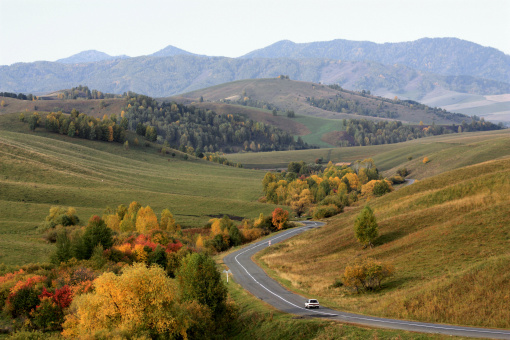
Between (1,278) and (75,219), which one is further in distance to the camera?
(75,219)

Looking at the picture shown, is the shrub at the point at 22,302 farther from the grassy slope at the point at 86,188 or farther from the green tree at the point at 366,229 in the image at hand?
the green tree at the point at 366,229

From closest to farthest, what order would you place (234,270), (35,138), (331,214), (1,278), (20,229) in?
(1,278) < (234,270) < (20,229) < (331,214) < (35,138)

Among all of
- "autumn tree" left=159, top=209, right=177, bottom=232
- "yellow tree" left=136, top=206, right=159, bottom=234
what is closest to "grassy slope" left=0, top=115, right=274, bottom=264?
"autumn tree" left=159, top=209, right=177, bottom=232

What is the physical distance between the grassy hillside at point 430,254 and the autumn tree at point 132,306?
15.6 metres

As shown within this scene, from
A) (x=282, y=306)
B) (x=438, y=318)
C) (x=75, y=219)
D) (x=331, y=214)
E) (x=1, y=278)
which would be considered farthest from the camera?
(x=331, y=214)

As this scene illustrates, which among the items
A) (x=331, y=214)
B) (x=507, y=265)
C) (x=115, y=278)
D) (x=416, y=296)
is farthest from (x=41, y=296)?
(x=331, y=214)

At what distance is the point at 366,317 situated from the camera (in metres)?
36.0

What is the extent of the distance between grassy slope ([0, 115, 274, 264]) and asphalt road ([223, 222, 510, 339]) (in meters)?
30.1

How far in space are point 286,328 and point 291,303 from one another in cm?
678

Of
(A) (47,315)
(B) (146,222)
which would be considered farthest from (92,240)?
(B) (146,222)

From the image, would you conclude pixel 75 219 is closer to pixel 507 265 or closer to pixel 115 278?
pixel 115 278

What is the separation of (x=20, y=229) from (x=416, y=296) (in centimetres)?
7330

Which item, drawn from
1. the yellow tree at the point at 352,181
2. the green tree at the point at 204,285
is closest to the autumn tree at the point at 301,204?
the yellow tree at the point at 352,181

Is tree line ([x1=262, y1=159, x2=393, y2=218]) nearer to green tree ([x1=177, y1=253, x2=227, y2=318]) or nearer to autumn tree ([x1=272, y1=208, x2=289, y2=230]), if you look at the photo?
autumn tree ([x1=272, y1=208, x2=289, y2=230])
